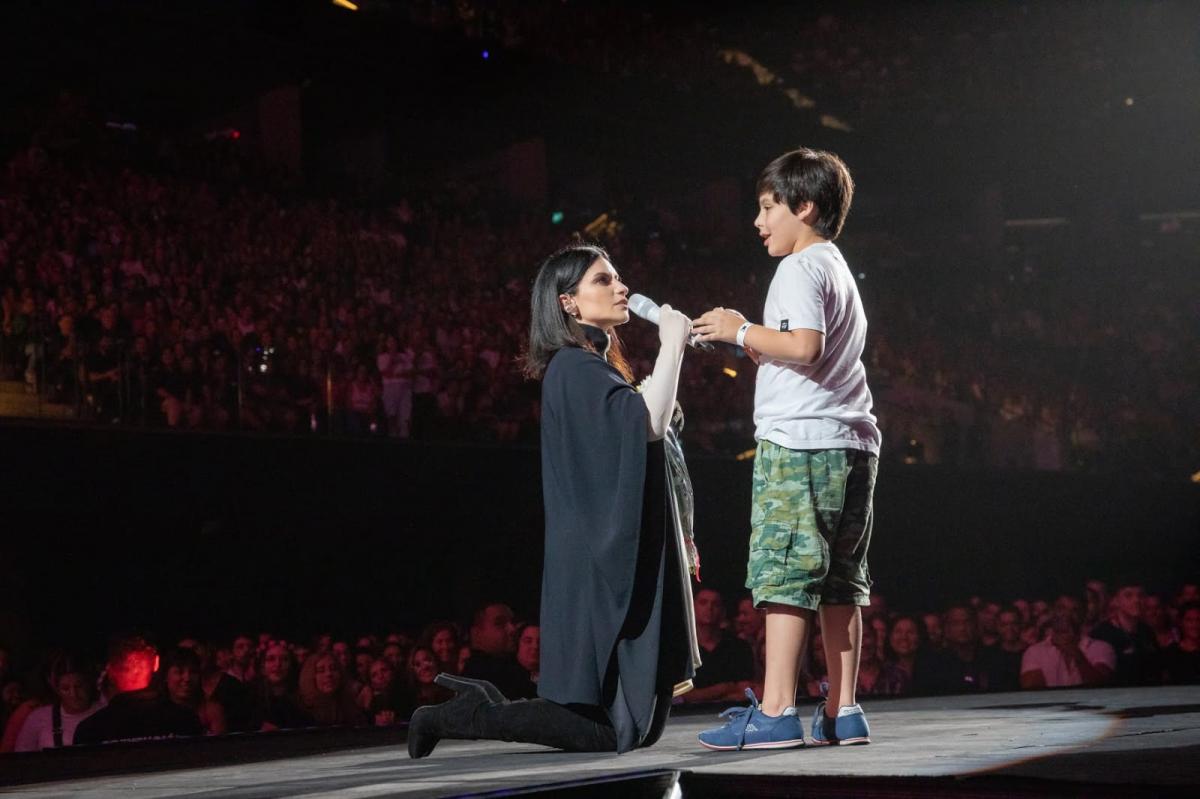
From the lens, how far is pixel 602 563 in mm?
3199

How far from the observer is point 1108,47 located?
17.1 m

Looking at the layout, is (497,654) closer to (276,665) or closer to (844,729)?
(276,665)

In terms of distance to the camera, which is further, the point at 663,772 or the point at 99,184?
the point at 99,184

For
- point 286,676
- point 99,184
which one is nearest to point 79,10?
point 99,184

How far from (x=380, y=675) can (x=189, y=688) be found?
92 centimetres

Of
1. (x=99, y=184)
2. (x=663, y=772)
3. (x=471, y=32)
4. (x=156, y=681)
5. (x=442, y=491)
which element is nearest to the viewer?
(x=663, y=772)

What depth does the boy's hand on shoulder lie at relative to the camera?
319 centimetres

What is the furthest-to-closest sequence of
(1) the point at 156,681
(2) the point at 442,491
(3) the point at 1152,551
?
(3) the point at 1152,551 → (2) the point at 442,491 → (1) the point at 156,681

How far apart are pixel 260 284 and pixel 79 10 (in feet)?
15.1

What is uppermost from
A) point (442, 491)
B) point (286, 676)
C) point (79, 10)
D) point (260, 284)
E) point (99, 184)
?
point (79, 10)

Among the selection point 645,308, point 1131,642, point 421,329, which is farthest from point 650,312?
point 421,329

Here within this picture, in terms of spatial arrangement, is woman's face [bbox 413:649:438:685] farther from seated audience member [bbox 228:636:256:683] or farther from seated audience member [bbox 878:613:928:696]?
seated audience member [bbox 878:613:928:696]

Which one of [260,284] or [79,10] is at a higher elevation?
[79,10]

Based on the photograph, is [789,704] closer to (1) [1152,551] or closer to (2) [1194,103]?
(1) [1152,551]
